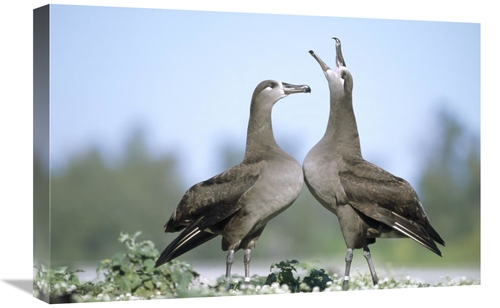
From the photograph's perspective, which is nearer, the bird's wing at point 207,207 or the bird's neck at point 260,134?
the bird's wing at point 207,207

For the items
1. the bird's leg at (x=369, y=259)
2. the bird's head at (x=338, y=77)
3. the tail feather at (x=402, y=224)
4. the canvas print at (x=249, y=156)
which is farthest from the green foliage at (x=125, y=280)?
the bird's head at (x=338, y=77)

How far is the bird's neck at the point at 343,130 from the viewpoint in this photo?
1343 centimetres

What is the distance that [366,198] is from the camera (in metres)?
13.2

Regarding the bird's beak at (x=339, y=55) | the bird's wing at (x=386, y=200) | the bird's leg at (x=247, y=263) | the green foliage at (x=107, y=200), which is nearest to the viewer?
the green foliage at (x=107, y=200)

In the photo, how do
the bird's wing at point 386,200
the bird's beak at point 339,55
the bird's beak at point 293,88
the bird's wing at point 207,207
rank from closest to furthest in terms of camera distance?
the bird's wing at point 207,207
the bird's wing at point 386,200
the bird's beak at point 293,88
the bird's beak at point 339,55

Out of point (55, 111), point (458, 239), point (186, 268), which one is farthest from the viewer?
point (458, 239)

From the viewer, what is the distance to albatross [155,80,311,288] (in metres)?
12.7

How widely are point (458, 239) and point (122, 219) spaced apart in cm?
459

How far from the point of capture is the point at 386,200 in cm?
1327

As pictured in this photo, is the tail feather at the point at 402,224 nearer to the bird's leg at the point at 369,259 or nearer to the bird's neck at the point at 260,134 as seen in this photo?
the bird's leg at the point at 369,259

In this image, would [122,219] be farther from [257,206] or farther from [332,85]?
[332,85]

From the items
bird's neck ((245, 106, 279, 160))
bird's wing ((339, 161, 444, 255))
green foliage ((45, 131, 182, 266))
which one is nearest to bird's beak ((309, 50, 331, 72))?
bird's neck ((245, 106, 279, 160))

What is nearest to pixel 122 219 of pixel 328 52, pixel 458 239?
pixel 328 52

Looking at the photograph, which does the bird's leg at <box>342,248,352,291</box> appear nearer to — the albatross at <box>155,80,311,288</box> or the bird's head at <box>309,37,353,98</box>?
the albatross at <box>155,80,311,288</box>
